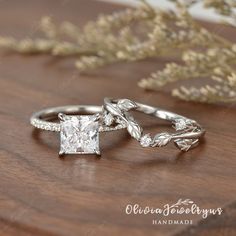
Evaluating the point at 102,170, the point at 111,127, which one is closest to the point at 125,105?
the point at 111,127

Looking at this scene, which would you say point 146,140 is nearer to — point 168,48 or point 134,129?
point 134,129

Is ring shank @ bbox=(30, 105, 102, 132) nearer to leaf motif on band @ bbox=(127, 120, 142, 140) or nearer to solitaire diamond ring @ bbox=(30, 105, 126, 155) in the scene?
solitaire diamond ring @ bbox=(30, 105, 126, 155)

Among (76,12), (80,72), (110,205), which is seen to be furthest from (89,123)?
(76,12)

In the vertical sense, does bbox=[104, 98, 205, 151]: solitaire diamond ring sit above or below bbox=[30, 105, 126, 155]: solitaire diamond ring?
above

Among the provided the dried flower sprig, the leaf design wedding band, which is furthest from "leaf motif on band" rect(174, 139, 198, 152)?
the dried flower sprig

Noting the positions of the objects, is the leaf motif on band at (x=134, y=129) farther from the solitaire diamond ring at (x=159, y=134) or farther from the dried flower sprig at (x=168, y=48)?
the dried flower sprig at (x=168, y=48)

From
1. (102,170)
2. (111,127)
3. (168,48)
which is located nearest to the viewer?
(102,170)

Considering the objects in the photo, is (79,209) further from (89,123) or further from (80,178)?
(89,123)
